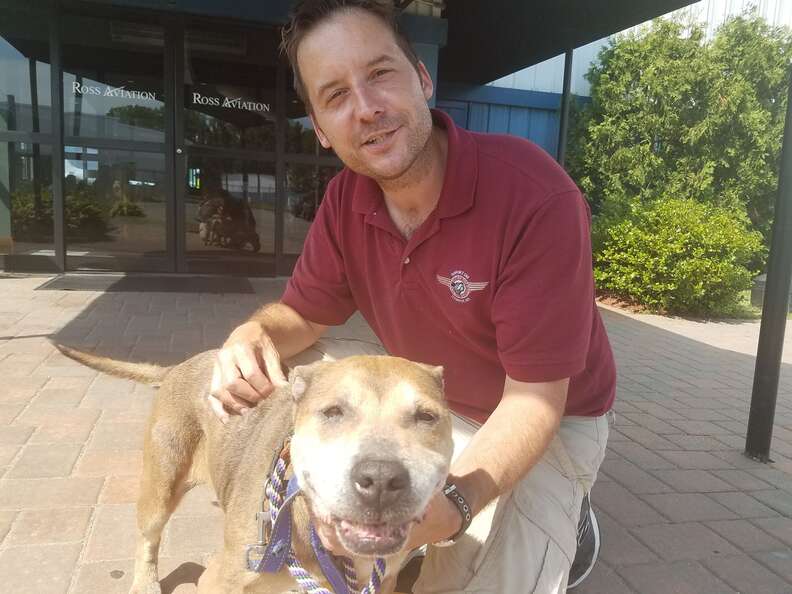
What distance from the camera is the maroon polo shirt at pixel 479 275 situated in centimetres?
236

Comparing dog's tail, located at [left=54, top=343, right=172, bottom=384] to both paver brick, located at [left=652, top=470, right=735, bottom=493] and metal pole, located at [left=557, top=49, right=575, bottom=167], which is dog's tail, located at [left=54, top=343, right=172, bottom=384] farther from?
metal pole, located at [left=557, top=49, right=575, bottom=167]

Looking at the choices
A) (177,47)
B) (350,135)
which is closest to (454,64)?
(177,47)

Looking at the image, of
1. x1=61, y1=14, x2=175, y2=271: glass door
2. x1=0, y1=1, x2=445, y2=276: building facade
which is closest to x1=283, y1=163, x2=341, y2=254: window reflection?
x1=0, y1=1, x2=445, y2=276: building facade

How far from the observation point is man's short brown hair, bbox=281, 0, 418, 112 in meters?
2.72

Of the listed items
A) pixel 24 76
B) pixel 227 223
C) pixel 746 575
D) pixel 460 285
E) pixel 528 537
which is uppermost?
pixel 24 76

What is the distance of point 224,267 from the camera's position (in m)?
10.5

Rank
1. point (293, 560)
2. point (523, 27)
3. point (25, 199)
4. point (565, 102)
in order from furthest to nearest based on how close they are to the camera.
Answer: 1. point (565, 102)
2. point (25, 199)
3. point (523, 27)
4. point (293, 560)

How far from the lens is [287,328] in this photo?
3.01 m

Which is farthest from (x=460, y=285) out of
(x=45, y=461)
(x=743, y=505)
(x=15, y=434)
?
(x=15, y=434)

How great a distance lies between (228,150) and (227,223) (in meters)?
1.20

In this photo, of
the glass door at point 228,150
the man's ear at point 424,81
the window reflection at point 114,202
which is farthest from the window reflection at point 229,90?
the man's ear at point 424,81

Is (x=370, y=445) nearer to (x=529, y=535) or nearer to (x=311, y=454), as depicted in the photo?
(x=311, y=454)

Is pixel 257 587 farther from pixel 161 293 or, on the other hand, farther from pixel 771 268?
pixel 161 293

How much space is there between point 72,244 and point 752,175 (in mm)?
12702
